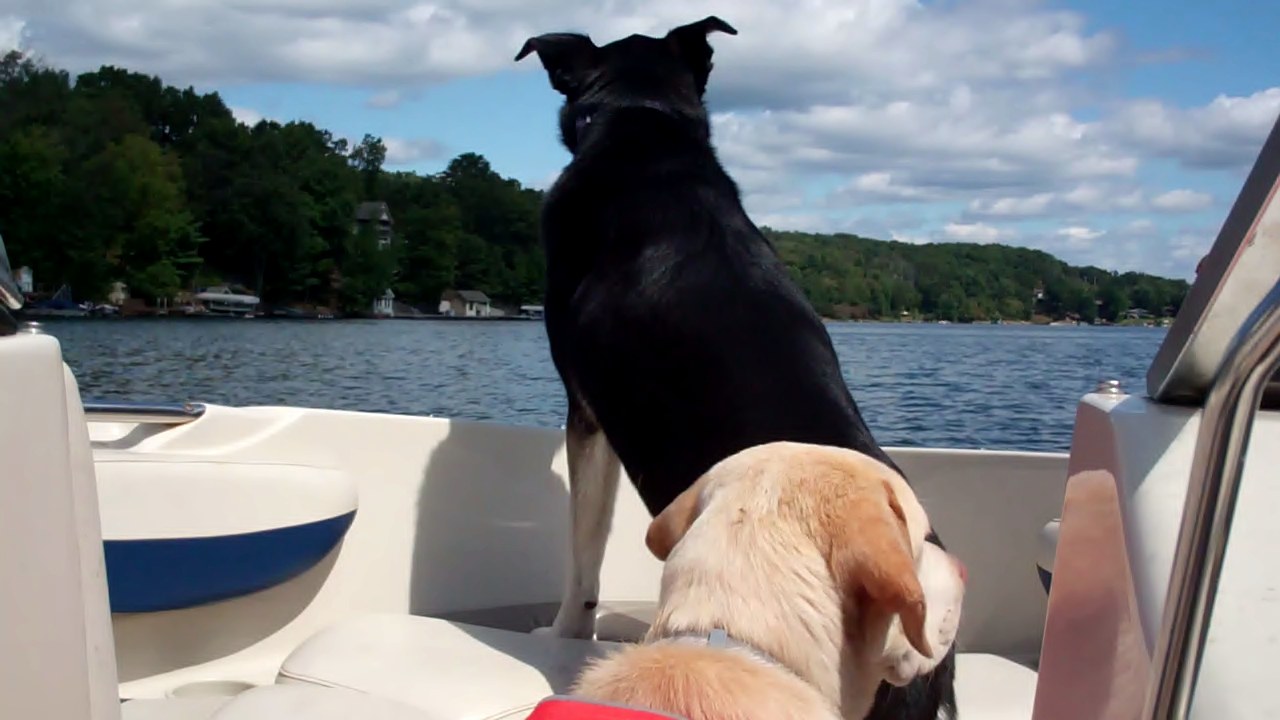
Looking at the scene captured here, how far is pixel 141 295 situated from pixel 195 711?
44683 mm

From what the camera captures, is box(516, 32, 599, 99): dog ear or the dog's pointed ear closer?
the dog's pointed ear

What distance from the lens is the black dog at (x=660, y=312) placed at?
3389 mm

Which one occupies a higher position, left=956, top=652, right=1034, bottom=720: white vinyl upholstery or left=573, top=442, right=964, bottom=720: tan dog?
left=573, top=442, right=964, bottom=720: tan dog

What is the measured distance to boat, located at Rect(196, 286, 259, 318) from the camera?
155 feet

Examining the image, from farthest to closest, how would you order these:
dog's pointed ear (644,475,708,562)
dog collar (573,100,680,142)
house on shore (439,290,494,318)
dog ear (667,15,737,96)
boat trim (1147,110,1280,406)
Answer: house on shore (439,290,494,318)
dog ear (667,15,737,96)
dog collar (573,100,680,142)
dog's pointed ear (644,475,708,562)
boat trim (1147,110,1280,406)

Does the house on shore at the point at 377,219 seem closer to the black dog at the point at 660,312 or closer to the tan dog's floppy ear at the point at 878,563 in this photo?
the black dog at the point at 660,312

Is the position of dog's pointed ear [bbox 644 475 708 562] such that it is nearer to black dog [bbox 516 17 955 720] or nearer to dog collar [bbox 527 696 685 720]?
A: dog collar [bbox 527 696 685 720]

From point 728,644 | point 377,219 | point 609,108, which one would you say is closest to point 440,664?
point 728,644

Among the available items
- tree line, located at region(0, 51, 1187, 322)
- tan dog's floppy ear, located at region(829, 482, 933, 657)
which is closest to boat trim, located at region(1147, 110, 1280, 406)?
tan dog's floppy ear, located at region(829, 482, 933, 657)

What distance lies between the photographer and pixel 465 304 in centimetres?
4434

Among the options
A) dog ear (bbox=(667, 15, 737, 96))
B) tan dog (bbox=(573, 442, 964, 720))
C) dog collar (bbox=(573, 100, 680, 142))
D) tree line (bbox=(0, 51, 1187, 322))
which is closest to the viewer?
tan dog (bbox=(573, 442, 964, 720))

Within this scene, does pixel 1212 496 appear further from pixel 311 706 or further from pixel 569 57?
pixel 569 57

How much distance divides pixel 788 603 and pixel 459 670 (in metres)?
1.64

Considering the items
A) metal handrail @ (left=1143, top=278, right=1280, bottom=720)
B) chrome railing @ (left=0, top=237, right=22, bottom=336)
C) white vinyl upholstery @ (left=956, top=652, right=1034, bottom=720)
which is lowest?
white vinyl upholstery @ (left=956, top=652, right=1034, bottom=720)
